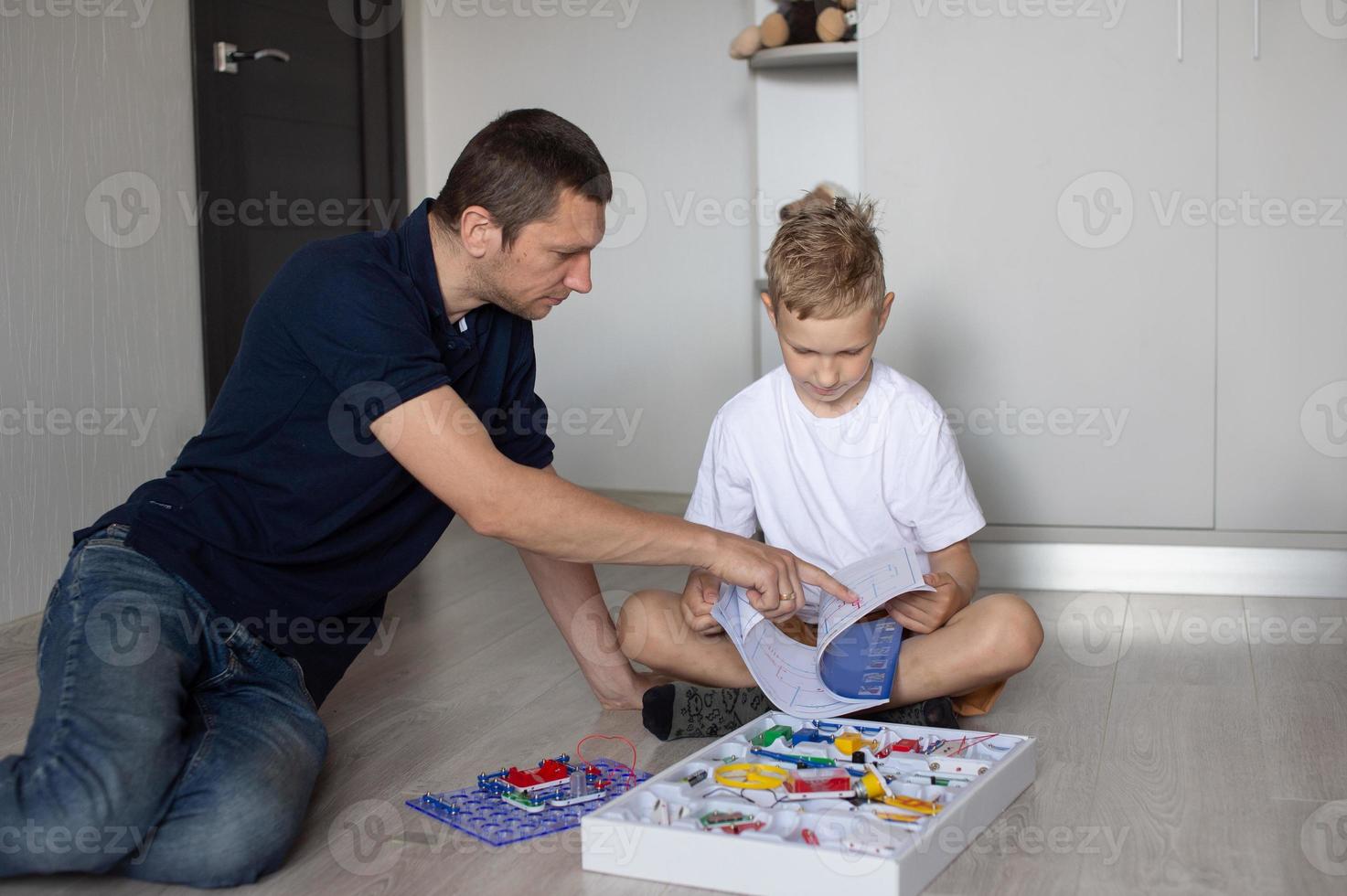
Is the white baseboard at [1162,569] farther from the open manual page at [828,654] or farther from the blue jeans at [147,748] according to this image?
the blue jeans at [147,748]

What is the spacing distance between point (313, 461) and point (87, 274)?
45.4 inches

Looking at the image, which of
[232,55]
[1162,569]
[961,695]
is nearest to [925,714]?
[961,695]

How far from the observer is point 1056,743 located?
1.60 meters

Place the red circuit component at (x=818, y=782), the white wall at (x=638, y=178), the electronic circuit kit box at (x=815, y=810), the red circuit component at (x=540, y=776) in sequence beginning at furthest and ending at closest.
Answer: the white wall at (x=638, y=178) → the red circuit component at (x=540, y=776) → the red circuit component at (x=818, y=782) → the electronic circuit kit box at (x=815, y=810)

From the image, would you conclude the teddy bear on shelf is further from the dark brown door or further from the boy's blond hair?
the boy's blond hair

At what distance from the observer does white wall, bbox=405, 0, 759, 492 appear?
3250 millimetres

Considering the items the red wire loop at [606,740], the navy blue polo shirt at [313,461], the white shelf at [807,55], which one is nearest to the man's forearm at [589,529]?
the navy blue polo shirt at [313,461]

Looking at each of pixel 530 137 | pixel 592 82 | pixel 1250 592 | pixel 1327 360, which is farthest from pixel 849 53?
pixel 530 137

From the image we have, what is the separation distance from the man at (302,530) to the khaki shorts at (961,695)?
0.26m

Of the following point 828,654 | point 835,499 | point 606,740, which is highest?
point 835,499

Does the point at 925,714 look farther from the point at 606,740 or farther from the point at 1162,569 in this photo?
the point at 1162,569

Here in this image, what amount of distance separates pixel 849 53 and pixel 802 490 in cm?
137

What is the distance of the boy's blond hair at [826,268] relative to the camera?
158 centimetres

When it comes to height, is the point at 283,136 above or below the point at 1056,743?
above
